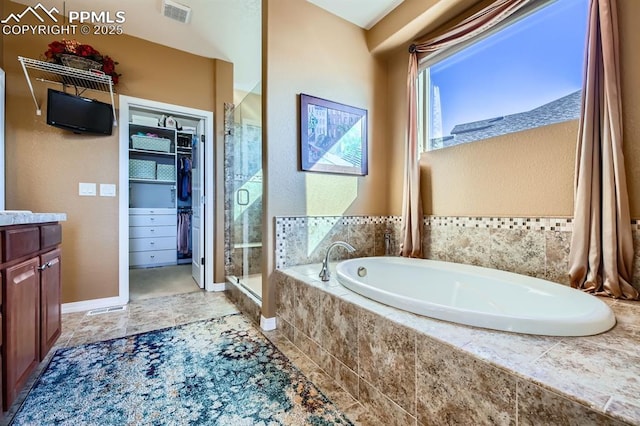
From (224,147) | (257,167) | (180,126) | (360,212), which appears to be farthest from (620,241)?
(180,126)

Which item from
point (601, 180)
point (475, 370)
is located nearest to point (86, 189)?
point (475, 370)

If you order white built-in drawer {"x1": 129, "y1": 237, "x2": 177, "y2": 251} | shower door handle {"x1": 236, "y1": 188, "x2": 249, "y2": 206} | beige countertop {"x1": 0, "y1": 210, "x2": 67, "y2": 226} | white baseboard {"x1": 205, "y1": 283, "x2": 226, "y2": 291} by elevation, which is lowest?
white baseboard {"x1": 205, "y1": 283, "x2": 226, "y2": 291}

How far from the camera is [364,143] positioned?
2.57 m

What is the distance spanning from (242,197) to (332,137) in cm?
120

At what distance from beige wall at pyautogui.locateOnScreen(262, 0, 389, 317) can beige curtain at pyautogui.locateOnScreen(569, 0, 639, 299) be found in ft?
4.96

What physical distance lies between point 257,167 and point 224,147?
0.91m

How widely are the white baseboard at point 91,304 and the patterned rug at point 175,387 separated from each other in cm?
88

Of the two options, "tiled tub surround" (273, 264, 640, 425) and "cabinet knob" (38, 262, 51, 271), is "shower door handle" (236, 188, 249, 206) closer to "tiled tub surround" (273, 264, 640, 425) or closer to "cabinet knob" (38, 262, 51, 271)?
"cabinet knob" (38, 262, 51, 271)

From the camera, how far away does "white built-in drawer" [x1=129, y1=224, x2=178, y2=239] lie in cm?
428

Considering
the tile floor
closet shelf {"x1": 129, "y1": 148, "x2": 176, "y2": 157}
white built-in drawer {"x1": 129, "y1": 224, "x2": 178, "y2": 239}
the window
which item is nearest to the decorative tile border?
the window

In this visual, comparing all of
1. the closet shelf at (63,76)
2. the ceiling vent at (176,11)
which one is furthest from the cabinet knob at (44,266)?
the ceiling vent at (176,11)

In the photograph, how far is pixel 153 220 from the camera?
4449mm

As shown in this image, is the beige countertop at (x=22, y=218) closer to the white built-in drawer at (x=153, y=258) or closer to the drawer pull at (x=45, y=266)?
the drawer pull at (x=45, y=266)

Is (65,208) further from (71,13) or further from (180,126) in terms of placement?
(180,126)
